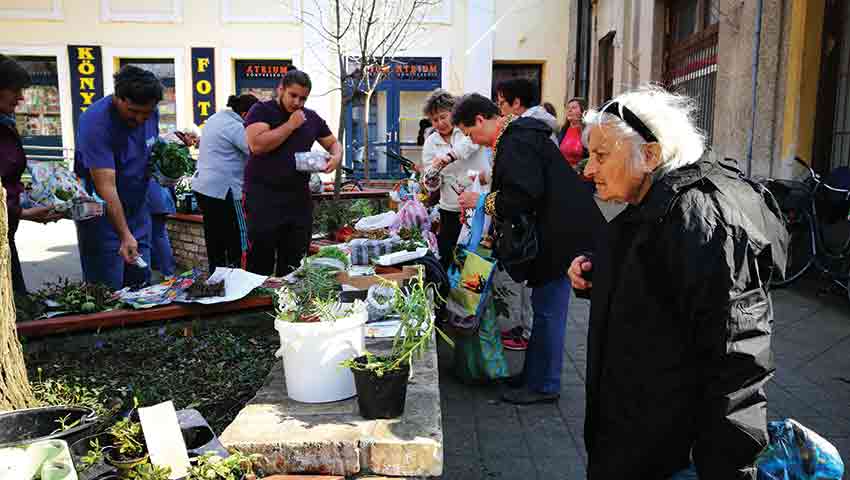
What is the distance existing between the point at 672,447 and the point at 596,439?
26 cm

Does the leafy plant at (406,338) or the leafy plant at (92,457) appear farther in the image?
the leafy plant at (406,338)

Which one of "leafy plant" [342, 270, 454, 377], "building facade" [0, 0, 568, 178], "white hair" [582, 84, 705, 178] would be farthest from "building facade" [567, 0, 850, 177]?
"building facade" [0, 0, 568, 178]

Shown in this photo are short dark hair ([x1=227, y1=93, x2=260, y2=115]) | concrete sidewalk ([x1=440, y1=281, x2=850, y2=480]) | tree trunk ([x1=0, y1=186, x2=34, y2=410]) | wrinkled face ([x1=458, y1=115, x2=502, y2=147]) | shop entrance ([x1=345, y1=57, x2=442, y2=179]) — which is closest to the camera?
tree trunk ([x1=0, y1=186, x2=34, y2=410])

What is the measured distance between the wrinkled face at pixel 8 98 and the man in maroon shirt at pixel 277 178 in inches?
55.4

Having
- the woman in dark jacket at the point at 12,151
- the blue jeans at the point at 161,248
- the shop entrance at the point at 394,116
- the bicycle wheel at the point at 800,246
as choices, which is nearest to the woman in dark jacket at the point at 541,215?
the woman in dark jacket at the point at 12,151

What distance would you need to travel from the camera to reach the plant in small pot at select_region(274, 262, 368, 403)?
222cm

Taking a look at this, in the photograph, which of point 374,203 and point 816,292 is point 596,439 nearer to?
point 816,292

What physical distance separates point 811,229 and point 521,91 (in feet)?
11.7

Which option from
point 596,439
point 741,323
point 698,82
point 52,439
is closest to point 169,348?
point 52,439

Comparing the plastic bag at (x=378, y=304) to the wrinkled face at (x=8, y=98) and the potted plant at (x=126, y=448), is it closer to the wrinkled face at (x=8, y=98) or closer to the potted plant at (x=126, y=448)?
the potted plant at (x=126, y=448)

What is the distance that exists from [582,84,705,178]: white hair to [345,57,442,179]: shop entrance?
16.9 meters

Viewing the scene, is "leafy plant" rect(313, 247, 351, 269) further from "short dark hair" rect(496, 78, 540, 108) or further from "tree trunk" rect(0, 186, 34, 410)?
"tree trunk" rect(0, 186, 34, 410)

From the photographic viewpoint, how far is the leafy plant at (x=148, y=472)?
1.74 metres

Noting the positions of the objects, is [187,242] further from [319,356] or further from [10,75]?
[319,356]
